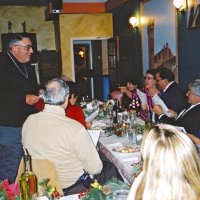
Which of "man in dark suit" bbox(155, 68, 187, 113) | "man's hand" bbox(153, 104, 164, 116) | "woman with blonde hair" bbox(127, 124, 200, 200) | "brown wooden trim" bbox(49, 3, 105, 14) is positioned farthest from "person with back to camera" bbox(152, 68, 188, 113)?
"brown wooden trim" bbox(49, 3, 105, 14)

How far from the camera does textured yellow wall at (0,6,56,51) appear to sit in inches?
357

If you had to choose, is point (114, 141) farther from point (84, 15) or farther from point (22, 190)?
point (84, 15)

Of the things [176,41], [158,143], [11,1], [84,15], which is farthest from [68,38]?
[158,143]

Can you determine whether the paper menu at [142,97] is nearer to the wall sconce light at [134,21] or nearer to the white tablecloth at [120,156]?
the white tablecloth at [120,156]

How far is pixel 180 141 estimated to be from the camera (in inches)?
42.2

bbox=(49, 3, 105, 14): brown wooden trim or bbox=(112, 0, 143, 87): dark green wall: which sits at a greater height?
bbox=(49, 3, 105, 14): brown wooden trim

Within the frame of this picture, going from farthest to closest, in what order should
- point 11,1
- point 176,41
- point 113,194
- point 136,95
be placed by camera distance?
point 11,1 < point 176,41 < point 136,95 < point 113,194

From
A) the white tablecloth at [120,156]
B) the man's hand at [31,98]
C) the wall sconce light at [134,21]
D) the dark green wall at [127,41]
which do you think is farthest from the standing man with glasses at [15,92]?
the wall sconce light at [134,21]

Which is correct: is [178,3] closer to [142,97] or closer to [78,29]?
[142,97]

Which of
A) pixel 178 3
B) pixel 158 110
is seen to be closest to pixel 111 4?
pixel 178 3

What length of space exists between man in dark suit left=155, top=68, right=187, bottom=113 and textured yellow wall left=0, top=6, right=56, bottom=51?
5.67m

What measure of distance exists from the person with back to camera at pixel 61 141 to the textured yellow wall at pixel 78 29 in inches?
253

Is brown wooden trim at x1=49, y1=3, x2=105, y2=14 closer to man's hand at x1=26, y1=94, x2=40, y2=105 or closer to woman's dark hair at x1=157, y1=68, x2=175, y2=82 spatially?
woman's dark hair at x1=157, y1=68, x2=175, y2=82

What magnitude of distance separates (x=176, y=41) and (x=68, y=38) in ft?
12.9
